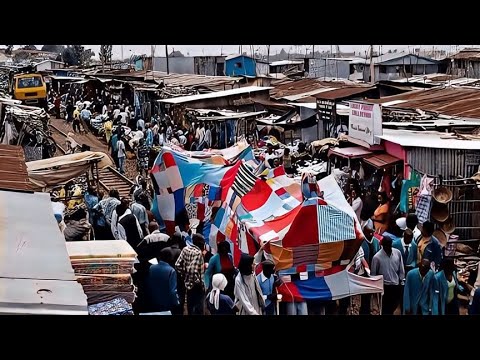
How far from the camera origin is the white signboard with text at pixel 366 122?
20.4 feet

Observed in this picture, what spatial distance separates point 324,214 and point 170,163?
1704mm

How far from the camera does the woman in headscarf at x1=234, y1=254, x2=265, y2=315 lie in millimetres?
3645

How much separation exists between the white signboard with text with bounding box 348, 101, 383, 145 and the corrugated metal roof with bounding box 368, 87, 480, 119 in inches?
44.1

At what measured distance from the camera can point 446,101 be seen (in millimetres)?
7805

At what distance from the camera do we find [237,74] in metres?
13.3

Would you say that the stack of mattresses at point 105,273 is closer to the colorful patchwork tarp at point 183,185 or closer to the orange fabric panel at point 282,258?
the orange fabric panel at point 282,258

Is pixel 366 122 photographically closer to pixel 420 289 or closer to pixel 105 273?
pixel 420 289

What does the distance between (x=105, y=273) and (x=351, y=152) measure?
142 inches

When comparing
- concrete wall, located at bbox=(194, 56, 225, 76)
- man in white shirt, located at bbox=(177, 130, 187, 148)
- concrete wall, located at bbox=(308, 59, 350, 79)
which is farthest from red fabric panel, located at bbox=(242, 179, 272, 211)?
concrete wall, located at bbox=(194, 56, 225, 76)

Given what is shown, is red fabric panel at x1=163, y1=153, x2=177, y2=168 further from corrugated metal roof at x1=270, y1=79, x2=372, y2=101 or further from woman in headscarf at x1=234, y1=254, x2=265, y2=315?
corrugated metal roof at x1=270, y1=79, x2=372, y2=101

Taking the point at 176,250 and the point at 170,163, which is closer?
the point at 176,250
